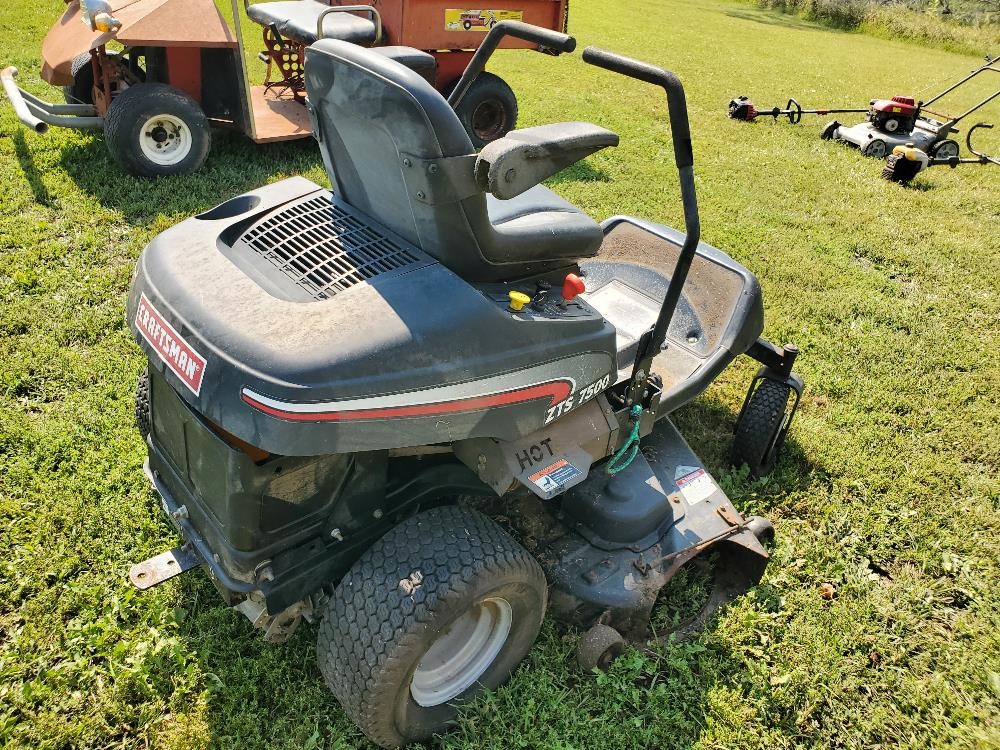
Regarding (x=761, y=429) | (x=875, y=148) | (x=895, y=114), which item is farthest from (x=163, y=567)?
(x=895, y=114)

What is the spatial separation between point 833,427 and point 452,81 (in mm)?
4951

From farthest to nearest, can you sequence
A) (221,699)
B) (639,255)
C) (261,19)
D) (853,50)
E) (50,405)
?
(853,50)
(261,19)
(639,255)
(50,405)
(221,699)

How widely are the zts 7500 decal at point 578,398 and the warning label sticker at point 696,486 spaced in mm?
711

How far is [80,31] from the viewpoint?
5.91 metres

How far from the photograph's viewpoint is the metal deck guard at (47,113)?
5.38 m

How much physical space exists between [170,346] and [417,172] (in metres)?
0.80

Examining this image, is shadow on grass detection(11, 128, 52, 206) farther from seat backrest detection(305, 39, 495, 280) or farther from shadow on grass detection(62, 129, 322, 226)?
seat backrest detection(305, 39, 495, 280)

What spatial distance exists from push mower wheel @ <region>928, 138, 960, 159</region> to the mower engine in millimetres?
418

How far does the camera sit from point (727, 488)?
352cm

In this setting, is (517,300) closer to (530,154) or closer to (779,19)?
(530,154)

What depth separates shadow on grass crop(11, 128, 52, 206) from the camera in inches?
208

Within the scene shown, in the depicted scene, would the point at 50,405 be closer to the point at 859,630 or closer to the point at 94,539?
the point at 94,539

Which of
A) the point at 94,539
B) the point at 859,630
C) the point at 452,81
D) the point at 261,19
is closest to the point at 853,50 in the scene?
the point at 452,81

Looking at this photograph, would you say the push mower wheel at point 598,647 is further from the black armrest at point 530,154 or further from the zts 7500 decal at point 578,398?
the black armrest at point 530,154
